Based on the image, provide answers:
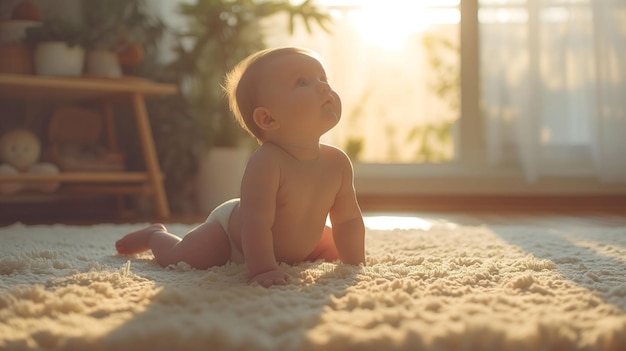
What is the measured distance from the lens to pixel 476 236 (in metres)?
1.46

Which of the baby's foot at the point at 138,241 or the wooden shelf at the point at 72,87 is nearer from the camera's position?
the baby's foot at the point at 138,241

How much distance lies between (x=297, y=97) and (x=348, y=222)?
0.73ft

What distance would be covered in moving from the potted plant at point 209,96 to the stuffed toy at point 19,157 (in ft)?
1.48

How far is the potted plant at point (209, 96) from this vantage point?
2457 mm

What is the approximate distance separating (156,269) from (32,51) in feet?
4.73

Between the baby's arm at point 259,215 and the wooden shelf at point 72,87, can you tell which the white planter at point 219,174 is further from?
the baby's arm at point 259,215

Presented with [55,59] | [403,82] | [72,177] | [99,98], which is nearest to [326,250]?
[72,177]

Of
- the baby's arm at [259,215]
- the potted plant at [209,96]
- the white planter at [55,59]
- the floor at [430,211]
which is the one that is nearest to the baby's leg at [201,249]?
the baby's arm at [259,215]

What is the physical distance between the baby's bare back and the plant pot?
4.63 ft

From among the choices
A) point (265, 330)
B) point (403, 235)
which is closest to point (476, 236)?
point (403, 235)

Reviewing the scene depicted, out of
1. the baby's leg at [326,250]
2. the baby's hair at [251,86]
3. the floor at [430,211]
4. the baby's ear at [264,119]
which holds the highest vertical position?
the baby's hair at [251,86]

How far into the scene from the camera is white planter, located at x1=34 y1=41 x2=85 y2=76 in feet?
6.84

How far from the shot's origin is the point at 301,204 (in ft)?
3.10

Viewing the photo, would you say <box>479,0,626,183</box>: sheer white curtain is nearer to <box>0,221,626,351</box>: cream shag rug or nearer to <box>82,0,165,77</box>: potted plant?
<box>82,0,165,77</box>: potted plant
